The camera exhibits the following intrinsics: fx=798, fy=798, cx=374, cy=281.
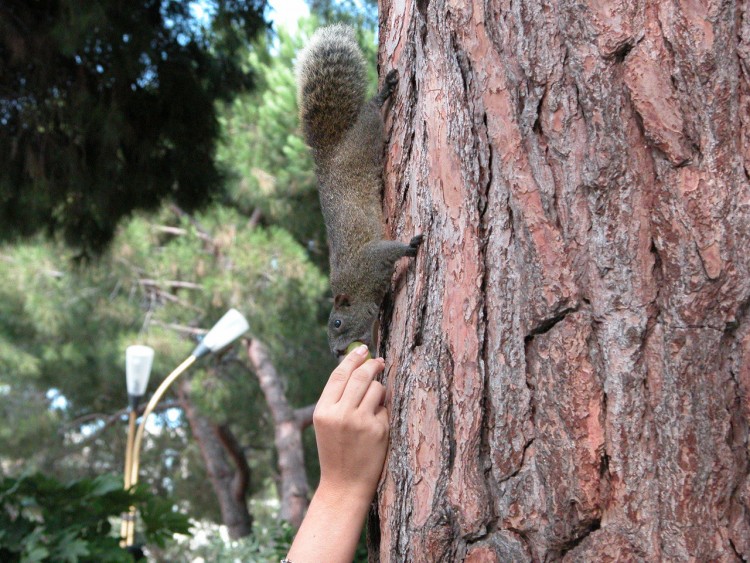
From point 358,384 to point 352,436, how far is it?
0.08m

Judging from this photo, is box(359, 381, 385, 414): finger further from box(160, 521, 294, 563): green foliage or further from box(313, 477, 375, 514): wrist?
box(160, 521, 294, 563): green foliage

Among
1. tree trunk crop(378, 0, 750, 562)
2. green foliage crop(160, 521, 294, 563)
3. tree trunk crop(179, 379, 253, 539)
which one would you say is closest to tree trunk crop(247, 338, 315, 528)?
tree trunk crop(179, 379, 253, 539)

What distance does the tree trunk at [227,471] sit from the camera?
8586 millimetres

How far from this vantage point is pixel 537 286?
0.92m

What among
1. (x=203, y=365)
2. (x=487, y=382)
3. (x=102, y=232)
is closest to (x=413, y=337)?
(x=487, y=382)

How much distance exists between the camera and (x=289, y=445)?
712 cm

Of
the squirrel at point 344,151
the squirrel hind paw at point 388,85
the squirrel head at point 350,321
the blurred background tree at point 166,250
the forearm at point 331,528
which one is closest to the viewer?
the forearm at point 331,528

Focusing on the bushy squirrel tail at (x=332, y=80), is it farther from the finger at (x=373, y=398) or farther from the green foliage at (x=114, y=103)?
the green foliage at (x=114, y=103)

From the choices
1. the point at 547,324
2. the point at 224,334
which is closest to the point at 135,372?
the point at 224,334

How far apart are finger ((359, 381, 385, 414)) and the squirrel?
2.15 ft

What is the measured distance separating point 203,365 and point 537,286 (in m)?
7.44

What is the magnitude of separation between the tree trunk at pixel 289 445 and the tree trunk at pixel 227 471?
1.17 metres

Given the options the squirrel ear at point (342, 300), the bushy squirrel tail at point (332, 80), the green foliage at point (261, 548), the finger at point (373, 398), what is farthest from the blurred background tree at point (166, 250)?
the finger at point (373, 398)

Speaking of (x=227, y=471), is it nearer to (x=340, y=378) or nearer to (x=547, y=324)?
(x=340, y=378)
